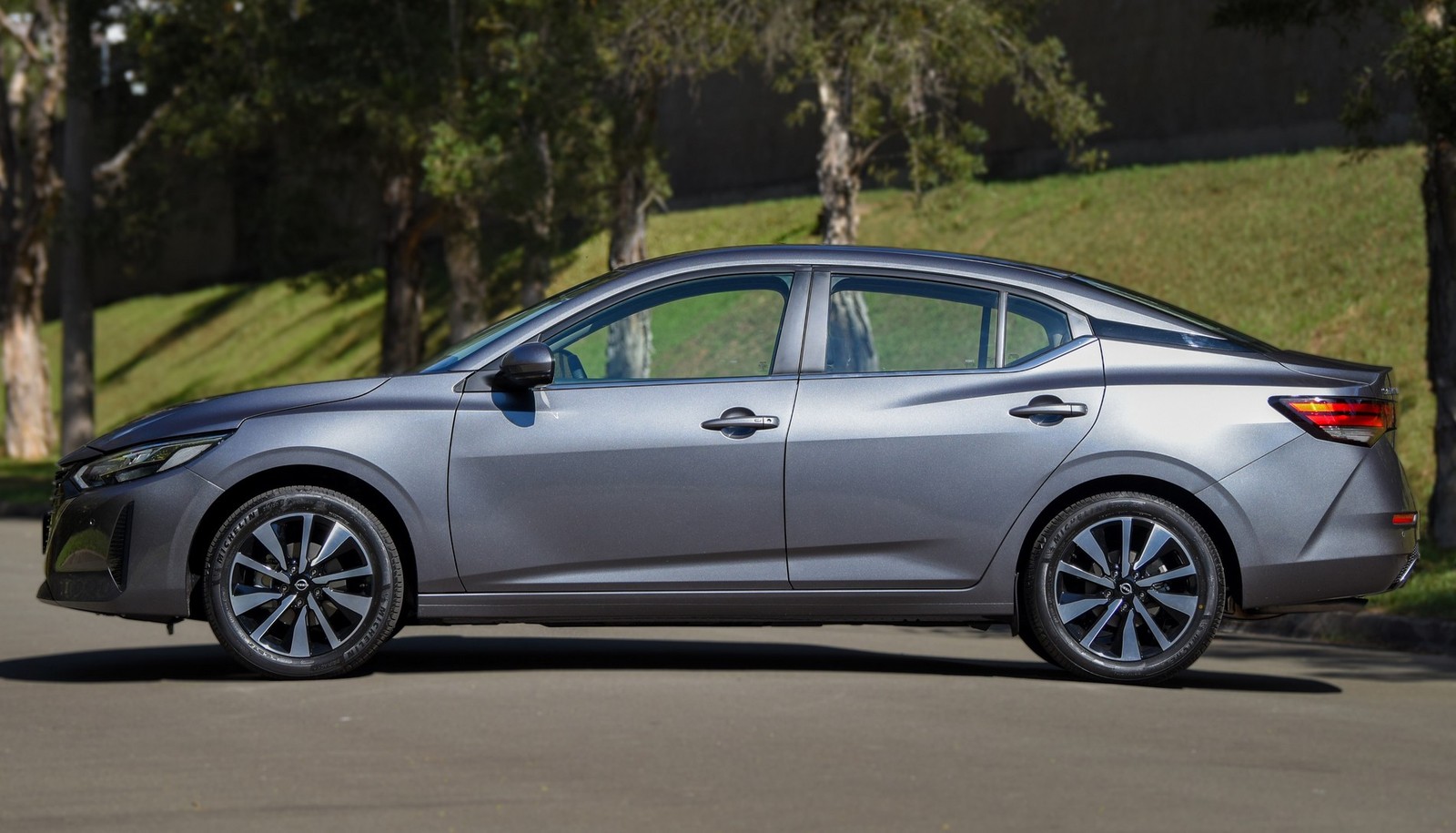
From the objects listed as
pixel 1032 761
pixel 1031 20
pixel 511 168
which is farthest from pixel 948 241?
pixel 1032 761

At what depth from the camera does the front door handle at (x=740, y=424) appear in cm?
773

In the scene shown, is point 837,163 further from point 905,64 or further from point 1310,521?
point 1310,521

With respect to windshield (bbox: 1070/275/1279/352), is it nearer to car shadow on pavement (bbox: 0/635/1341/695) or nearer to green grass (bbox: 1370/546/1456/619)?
car shadow on pavement (bbox: 0/635/1341/695)

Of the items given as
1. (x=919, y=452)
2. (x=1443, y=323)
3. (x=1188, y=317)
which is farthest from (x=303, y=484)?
(x=1443, y=323)

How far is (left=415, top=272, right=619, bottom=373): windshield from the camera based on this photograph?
26.2ft

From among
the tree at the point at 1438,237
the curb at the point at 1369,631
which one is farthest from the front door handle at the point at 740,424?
the tree at the point at 1438,237

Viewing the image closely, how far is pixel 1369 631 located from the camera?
10438 millimetres

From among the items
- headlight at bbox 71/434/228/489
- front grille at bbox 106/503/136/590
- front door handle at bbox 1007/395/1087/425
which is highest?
front door handle at bbox 1007/395/1087/425

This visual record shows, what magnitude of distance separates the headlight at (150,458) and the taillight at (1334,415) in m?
4.13

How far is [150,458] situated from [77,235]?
2430 cm

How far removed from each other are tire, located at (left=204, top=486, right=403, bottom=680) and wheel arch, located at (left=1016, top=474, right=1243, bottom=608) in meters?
2.48

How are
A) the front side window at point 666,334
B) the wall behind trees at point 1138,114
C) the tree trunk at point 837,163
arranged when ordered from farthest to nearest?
the wall behind trees at point 1138,114, the tree trunk at point 837,163, the front side window at point 666,334

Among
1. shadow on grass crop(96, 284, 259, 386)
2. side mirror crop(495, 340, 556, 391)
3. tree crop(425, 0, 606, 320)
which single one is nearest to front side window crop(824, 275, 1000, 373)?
side mirror crop(495, 340, 556, 391)

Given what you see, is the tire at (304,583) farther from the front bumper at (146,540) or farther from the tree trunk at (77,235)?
the tree trunk at (77,235)
